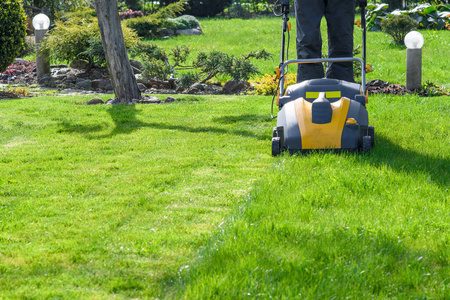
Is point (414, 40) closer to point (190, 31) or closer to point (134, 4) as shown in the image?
point (190, 31)

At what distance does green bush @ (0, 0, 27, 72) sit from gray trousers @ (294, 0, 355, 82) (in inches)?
237

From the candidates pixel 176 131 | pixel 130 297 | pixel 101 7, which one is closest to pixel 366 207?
pixel 130 297

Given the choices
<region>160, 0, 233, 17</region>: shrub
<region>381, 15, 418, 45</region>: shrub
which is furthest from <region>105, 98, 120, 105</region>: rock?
<region>160, 0, 233, 17</region>: shrub

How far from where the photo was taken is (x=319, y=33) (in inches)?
210

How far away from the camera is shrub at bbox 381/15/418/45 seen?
13422mm

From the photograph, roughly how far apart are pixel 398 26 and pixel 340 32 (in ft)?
29.8

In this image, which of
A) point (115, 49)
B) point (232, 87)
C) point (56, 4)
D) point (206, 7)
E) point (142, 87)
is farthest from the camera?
point (206, 7)

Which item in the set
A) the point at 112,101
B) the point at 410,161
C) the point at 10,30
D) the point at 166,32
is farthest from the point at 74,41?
the point at 410,161

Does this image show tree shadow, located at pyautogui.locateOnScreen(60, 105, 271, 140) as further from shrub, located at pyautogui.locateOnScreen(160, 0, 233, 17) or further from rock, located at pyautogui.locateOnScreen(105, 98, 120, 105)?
shrub, located at pyautogui.locateOnScreen(160, 0, 233, 17)

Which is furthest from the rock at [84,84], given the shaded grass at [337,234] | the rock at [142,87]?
the shaded grass at [337,234]

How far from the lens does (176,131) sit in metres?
6.08

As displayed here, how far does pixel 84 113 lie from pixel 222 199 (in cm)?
404

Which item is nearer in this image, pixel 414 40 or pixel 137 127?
pixel 137 127

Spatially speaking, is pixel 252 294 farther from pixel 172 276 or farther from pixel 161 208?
pixel 161 208
